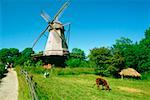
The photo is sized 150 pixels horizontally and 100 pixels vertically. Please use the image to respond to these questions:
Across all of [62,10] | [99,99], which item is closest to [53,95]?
[99,99]

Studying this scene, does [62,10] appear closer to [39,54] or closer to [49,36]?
[49,36]

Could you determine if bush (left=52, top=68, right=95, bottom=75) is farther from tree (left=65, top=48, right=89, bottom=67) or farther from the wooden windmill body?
the wooden windmill body

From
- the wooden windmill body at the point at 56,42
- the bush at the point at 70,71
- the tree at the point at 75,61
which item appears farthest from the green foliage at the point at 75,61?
the bush at the point at 70,71

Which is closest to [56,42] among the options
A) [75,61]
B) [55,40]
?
[55,40]

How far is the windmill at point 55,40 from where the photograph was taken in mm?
55438

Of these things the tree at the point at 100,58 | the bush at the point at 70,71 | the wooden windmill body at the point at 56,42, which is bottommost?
the bush at the point at 70,71

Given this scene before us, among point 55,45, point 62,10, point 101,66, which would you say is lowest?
point 101,66

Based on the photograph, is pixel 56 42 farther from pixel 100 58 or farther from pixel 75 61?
pixel 75 61

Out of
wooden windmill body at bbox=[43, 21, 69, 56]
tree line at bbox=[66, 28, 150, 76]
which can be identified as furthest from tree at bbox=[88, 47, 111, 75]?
wooden windmill body at bbox=[43, 21, 69, 56]

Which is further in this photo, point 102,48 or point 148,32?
point 148,32

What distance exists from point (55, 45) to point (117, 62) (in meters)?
12.4

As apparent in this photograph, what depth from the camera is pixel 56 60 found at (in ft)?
185

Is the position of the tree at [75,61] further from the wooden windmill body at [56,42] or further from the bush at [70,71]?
the bush at [70,71]

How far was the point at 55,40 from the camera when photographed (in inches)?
2231
